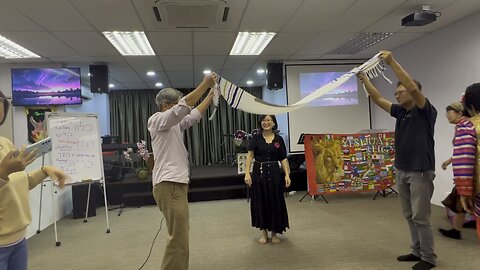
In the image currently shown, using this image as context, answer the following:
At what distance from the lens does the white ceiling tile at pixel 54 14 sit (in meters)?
3.25

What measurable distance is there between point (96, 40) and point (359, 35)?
12.8 ft

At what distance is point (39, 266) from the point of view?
3064 millimetres

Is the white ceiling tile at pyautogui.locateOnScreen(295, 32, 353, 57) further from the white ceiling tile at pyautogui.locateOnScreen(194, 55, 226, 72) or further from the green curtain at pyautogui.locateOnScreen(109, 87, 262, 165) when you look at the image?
the green curtain at pyautogui.locateOnScreen(109, 87, 262, 165)

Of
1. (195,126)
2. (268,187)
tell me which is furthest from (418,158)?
(195,126)

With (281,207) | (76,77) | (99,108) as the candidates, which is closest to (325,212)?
(281,207)

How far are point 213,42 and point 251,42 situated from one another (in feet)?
2.04

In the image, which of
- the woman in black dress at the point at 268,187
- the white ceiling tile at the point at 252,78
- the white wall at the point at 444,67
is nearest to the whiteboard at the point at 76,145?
the woman in black dress at the point at 268,187

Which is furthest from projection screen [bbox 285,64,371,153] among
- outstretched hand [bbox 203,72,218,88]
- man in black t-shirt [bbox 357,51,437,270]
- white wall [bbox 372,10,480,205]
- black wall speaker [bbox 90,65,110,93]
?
outstretched hand [bbox 203,72,218,88]

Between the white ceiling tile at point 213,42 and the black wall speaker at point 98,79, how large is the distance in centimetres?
181

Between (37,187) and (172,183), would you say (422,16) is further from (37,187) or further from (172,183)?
(37,187)

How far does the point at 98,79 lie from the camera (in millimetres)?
5781

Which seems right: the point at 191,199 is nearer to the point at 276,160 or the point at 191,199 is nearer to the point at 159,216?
the point at 159,216

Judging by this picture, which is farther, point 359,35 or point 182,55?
point 182,55

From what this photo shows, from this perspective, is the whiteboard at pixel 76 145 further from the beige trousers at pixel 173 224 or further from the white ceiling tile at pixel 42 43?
the beige trousers at pixel 173 224
